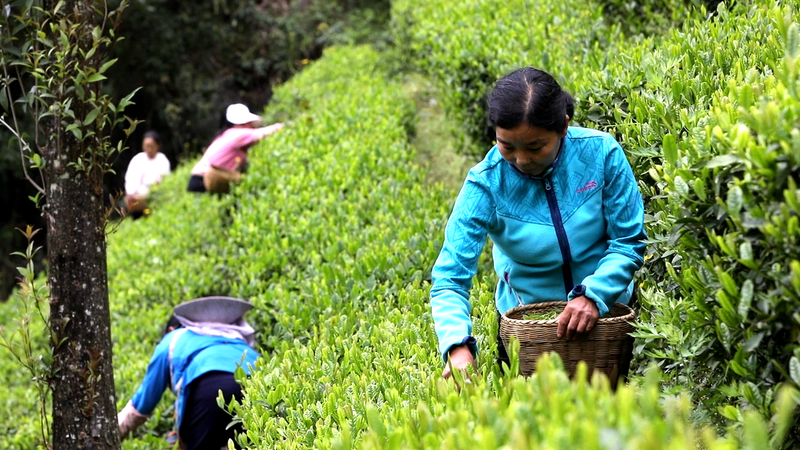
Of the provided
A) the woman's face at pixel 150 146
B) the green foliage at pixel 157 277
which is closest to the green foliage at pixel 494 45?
the green foliage at pixel 157 277

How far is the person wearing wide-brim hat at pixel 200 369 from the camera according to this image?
4.74 meters

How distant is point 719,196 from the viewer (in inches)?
98.4

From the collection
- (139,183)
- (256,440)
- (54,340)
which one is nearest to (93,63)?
(54,340)

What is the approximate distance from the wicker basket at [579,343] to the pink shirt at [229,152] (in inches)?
228

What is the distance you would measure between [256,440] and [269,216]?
339cm

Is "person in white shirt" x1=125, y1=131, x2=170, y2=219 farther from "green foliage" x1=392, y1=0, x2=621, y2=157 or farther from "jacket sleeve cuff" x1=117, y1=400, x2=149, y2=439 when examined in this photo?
"jacket sleeve cuff" x1=117, y1=400, x2=149, y2=439

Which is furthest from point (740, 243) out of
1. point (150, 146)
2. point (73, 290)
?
point (150, 146)

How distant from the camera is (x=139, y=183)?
1236 centimetres

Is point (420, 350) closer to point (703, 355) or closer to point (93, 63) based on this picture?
point (703, 355)

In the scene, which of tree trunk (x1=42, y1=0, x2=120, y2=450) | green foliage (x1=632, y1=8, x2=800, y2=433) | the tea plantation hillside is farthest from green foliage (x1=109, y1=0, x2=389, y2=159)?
green foliage (x1=632, y1=8, x2=800, y2=433)

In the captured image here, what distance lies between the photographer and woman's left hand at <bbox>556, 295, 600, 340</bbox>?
282 cm

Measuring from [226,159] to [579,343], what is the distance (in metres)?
6.06

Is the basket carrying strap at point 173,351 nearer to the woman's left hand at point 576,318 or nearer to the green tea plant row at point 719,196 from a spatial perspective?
the green tea plant row at point 719,196

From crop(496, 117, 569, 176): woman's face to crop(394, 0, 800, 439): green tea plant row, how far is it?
367mm
